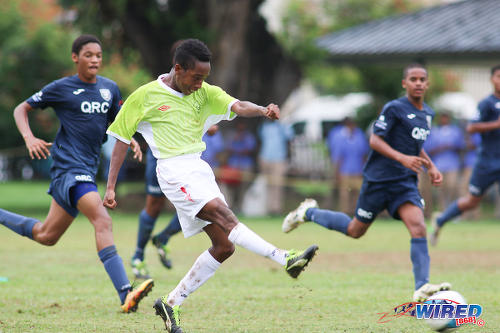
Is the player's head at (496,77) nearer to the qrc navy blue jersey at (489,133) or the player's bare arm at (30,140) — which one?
the qrc navy blue jersey at (489,133)

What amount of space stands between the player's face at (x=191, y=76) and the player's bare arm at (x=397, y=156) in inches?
90.5

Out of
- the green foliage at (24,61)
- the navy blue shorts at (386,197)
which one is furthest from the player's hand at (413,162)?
the green foliage at (24,61)

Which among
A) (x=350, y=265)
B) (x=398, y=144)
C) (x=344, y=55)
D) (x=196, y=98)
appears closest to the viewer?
(x=196, y=98)

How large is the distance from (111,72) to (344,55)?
1583 cm

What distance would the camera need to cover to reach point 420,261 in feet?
25.5

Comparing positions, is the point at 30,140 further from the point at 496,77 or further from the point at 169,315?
the point at 496,77

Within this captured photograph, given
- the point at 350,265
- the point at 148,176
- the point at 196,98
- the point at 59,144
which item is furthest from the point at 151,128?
the point at 350,265

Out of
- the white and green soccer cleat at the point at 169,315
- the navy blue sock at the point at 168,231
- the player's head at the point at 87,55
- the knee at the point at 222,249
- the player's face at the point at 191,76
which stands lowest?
the navy blue sock at the point at 168,231

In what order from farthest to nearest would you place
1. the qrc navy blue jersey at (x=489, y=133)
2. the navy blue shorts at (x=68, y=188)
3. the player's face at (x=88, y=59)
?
the qrc navy blue jersey at (x=489, y=133) → the player's face at (x=88, y=59) → the navy blue shorts at (x=68, y=188)

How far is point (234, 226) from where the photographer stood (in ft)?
20.6

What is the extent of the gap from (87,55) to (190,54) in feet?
5.90

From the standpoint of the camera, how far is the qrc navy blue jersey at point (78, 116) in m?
7.80

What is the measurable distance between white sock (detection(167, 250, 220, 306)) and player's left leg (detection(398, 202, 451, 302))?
2022mm

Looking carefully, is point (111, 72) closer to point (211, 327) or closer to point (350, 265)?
point (350, 265)
